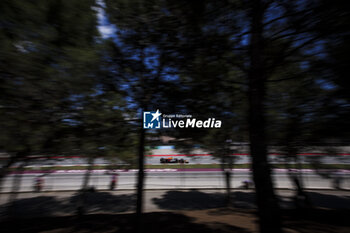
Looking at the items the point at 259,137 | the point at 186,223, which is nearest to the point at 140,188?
the point at 186,223

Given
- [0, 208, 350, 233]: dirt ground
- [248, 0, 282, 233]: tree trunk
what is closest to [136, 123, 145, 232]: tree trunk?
[0, 208, 350, 233]: dirt ground

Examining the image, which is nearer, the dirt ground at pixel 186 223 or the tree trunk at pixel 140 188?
the tree trunk at pixel 140 188

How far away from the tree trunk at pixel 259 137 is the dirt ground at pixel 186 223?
9.23ft

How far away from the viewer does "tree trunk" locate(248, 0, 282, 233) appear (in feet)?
7.88

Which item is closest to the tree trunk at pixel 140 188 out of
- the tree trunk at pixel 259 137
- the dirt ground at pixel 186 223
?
the dirt ground at pixel 186 223

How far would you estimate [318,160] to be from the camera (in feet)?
17.4

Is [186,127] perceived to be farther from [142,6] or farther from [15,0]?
[15,0]

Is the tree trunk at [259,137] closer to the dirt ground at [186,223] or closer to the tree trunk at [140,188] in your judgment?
the tree trunk at [140,188]

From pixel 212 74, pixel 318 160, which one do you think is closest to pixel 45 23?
pixel 212 74

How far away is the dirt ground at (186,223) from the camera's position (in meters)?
4.84

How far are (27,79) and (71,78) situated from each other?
633mm

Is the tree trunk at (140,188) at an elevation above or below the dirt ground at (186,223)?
above

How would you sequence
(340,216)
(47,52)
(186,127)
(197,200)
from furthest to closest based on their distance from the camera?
(197,200)
(340,216)
(186,127)
(47,52)

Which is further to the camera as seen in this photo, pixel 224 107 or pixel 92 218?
pixel 92 218
